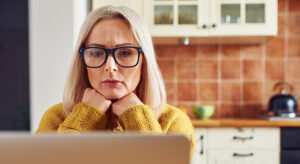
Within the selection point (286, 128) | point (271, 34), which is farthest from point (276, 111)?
point (271, 34)

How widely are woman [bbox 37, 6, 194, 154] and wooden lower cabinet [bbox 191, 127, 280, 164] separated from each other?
1253 millimetres

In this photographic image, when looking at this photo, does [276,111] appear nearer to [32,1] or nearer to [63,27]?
[63,27]

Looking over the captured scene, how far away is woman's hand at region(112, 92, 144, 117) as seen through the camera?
0.95 meters

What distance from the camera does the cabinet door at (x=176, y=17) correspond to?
233 centimetres

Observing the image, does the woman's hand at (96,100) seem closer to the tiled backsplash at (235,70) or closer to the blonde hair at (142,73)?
the blonde hair at (142,73)

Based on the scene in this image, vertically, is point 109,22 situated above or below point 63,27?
below

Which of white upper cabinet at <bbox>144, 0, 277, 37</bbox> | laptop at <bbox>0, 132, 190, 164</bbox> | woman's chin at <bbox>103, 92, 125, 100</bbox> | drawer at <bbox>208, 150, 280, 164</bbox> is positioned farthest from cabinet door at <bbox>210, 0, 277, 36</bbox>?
laptop at <bbox>0, 132, 190, 164</bbox>

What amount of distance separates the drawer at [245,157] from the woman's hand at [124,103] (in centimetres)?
137

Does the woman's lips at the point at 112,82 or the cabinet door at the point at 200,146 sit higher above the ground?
the woman's lips at the point at 112,82

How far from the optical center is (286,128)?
6.98 feet

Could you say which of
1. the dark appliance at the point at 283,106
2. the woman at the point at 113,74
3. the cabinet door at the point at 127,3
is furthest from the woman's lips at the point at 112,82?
the dark appliance at the point at 283,106

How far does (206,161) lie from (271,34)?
1.05 metres

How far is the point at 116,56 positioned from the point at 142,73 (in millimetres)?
120

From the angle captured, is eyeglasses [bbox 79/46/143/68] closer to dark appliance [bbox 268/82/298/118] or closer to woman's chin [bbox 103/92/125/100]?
woman's chin [bbox 103/92/125/100]
